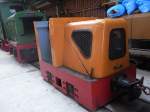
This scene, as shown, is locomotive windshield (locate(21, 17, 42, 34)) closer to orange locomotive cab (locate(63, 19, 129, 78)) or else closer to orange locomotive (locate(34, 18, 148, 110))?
orange locomotive (locate(34, 18, 148, 110))

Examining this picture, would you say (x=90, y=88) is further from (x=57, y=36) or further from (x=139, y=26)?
(x=139, y=26)

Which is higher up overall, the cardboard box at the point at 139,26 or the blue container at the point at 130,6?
the blue container at the point at 130,6

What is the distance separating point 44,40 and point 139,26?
5.51 feet

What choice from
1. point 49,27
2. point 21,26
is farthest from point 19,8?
point 49,27

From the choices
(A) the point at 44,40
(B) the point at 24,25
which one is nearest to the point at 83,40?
(A) the point at 44,40

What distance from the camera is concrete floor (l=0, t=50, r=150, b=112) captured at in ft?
7.19

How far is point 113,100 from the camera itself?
225 cm

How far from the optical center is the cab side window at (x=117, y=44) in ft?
6.74

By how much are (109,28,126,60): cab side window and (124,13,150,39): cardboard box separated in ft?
3.72

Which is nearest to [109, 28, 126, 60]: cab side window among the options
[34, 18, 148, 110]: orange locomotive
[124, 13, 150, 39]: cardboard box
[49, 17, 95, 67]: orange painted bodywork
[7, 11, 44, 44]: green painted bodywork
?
[34, 18, 148, 110]: orange locomotive

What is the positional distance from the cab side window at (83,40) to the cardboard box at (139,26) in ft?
4.85

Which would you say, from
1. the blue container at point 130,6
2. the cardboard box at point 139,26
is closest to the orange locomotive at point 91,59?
the cardboard box at point 139,26

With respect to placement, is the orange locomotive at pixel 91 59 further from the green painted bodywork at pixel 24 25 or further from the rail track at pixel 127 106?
the green painted bodywork at pixel 24 25

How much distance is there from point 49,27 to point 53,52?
1.09 feet
